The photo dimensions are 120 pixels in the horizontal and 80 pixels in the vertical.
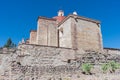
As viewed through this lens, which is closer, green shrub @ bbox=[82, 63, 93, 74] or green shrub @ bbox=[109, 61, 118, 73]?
green shrub @ bbox=[82, 63, 93, 74]

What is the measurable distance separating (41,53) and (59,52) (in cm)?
151

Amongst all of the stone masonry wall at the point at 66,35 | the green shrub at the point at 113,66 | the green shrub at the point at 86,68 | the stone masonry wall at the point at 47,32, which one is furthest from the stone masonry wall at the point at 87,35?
the stone masonry wall at the point at 47,32

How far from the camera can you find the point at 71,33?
583 inches

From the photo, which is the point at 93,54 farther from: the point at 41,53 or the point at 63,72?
the point at 41,53

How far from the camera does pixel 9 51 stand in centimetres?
1184

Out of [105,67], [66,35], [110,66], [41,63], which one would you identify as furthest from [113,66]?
→ [41,63]

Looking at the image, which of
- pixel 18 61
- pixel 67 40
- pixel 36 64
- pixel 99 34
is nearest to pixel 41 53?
→ pixel 36 64

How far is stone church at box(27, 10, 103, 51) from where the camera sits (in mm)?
15031

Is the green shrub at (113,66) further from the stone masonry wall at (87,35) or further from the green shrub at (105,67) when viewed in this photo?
the stone masonry wall at (87,35)

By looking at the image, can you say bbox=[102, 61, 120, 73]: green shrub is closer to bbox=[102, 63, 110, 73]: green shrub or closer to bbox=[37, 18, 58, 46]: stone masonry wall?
bbox=[102, 63, 110, 73]: green shrub

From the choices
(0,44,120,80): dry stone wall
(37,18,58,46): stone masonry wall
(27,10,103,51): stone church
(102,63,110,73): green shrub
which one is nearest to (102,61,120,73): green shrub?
(102,63,110,73): green shrub

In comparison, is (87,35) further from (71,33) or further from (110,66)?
(110,66)

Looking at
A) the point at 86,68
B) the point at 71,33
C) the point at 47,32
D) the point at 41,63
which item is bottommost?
the point at 86,68

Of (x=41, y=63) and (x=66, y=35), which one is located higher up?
(x=66, y=35)
